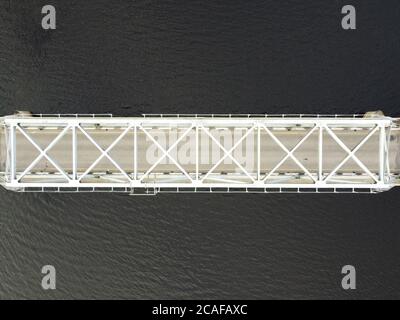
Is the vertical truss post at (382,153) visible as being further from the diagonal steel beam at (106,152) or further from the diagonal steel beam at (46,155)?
the diagonal steel beam at (46,155)

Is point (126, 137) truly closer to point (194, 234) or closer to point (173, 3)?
point (194, 234)

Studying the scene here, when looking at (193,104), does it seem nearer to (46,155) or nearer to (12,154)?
(46,155)

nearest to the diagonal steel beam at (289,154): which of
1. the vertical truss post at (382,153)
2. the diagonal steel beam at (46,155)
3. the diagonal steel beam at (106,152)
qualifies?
the vertical truss post at (382,153)

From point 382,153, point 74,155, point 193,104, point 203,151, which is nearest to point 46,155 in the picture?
point 74,155

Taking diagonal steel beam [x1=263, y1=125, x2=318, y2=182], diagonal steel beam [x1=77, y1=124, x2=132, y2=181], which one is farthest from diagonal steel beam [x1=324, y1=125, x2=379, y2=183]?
diagonal steel beam [x1=77, y1=124, x2=132, y2=181]

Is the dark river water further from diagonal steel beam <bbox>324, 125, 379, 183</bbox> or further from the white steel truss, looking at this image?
diagonal steel beam <bbox>324, 125, 379, 183</bbox>

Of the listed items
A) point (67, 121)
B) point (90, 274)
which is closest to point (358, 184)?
point (67, 121)
